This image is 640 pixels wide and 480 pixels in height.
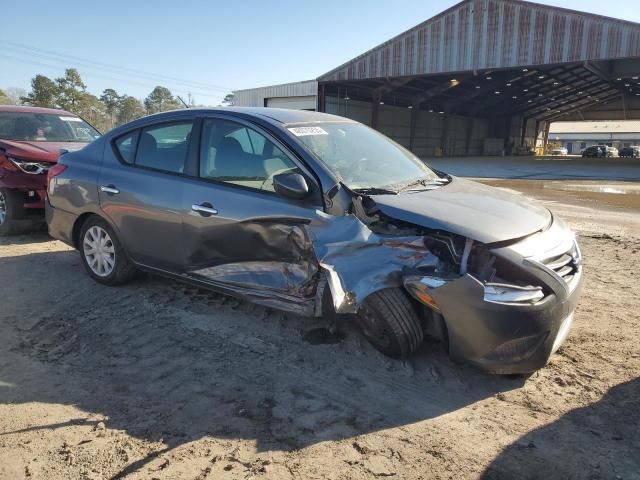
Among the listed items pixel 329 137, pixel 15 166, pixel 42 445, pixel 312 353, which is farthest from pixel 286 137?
pixel 15 166

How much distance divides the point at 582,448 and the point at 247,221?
8.27 feet

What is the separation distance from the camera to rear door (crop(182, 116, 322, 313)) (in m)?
3.53

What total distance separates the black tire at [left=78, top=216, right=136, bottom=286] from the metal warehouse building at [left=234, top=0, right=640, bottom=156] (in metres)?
26.0

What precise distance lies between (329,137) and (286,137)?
0.45m

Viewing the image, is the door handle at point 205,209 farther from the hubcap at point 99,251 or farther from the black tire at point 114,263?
the hubcap at point 99,251

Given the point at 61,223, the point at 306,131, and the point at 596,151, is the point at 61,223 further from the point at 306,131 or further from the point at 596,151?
the point at 596,151

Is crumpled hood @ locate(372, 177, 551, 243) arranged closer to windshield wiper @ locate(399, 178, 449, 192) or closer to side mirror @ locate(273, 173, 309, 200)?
windshield wiper @ locate(399, 178, 449, 192)

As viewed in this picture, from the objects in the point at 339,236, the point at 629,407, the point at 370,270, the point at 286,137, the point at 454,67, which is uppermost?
the point at 454,67

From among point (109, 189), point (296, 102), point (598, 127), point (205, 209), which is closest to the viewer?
point (205, 209)

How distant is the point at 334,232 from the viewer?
3.35 meters

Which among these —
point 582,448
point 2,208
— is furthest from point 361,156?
point 2,208

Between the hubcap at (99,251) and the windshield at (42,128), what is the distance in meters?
3.53

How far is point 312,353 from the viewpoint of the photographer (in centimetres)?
351

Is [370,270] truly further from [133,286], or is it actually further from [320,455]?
[133,286]
